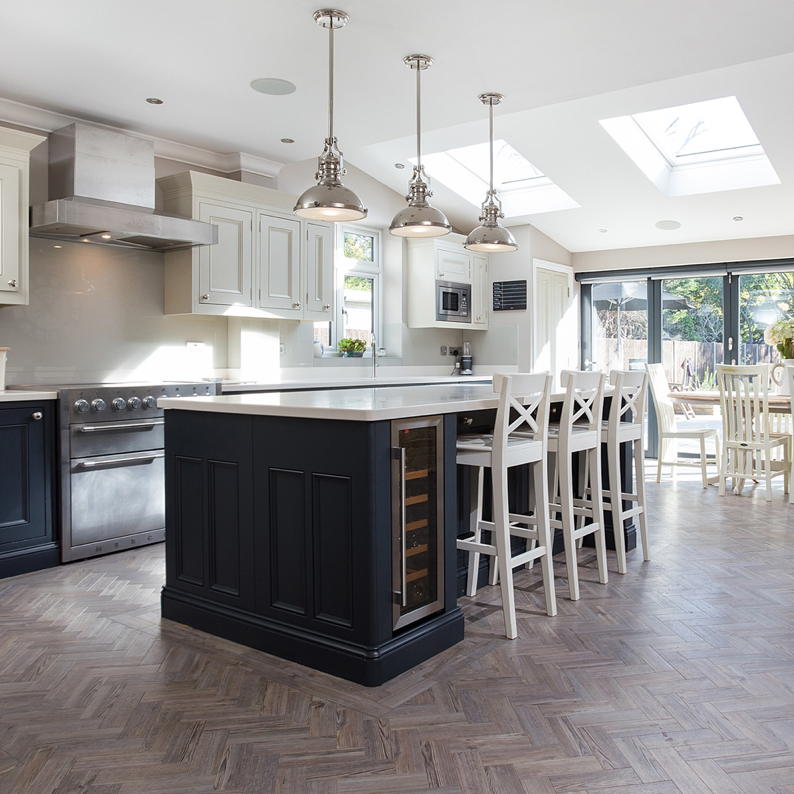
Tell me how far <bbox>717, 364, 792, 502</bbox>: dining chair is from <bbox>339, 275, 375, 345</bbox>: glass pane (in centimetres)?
310

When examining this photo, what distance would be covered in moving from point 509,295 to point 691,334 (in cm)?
193

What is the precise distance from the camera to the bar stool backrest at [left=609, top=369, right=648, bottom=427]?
379 cm

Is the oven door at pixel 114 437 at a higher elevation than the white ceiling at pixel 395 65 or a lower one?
lower

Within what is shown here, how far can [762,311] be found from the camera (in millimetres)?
7375

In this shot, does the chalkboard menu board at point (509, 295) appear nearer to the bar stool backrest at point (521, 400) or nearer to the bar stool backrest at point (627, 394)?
the bar stool backrest at point (627, 394)

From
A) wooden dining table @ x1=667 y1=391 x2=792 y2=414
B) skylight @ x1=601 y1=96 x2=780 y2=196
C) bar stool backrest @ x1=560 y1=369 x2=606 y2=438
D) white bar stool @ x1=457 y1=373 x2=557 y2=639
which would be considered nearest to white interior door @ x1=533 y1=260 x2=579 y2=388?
wooden dining table @ x1=667 y1=391 x2=792 y2=414

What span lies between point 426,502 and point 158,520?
7.78 ft

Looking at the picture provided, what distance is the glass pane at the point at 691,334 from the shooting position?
7629mm

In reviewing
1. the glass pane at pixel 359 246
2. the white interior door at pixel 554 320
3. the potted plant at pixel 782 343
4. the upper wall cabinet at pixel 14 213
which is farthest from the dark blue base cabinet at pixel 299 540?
the white interior door at pixel 554 320

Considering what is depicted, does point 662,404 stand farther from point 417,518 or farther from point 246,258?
point 417,518

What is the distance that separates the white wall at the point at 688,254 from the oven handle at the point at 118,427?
5373mm

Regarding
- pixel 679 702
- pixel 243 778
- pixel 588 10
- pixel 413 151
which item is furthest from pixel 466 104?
pixel 243 778

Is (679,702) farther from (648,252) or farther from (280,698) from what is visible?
(648,252)

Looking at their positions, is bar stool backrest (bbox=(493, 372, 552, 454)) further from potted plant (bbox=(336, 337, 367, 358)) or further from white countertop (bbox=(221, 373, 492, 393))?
potted plant (bbox=(336, 337, 367, 358))
